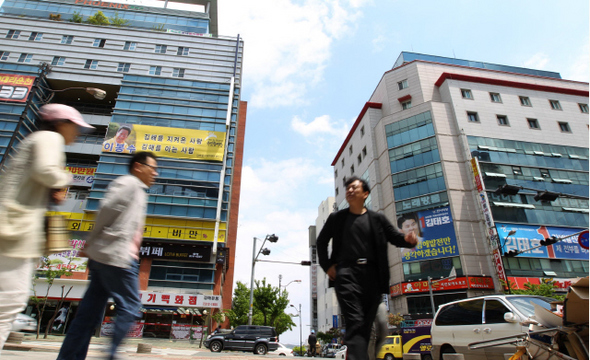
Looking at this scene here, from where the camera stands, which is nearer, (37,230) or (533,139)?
(37,230)

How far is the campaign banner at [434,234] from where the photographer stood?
97.3 feet

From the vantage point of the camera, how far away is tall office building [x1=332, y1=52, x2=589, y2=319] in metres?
28.6

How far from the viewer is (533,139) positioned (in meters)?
35.5

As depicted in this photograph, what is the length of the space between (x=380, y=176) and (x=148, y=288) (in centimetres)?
2659

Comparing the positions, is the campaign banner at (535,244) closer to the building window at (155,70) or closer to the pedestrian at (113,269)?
the pedestrian at (113,269)

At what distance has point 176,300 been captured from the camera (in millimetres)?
25719

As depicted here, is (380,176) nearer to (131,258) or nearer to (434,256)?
(434,256)

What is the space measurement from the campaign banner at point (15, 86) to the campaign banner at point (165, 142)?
29.3 feet

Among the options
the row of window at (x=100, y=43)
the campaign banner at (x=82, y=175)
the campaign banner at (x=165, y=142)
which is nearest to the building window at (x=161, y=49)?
the row of window at (x=100, y=43)

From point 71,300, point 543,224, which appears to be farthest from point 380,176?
point 71,300

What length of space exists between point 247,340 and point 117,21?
41.4 meters

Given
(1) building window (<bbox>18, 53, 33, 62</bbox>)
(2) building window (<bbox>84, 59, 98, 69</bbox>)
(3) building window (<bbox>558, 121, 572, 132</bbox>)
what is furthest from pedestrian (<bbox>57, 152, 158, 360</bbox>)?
(3) building window (<bbox>558, 121, 572, 132</bbox>)

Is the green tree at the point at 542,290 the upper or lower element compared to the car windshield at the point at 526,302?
upper

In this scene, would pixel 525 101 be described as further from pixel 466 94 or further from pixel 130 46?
pixel 130 46
